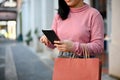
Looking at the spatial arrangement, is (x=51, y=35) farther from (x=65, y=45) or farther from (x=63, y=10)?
(x=63, y=10)

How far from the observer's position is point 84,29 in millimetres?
2461

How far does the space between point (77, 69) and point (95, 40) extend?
25 centimetres

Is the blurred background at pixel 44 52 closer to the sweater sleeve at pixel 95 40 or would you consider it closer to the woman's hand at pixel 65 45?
the sweater sleeve at pixel 95 40

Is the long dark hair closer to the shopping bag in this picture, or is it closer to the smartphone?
the smartphone

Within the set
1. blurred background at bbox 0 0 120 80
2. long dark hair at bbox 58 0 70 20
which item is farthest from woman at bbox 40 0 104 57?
blurred background at bbox 0 0 120 80

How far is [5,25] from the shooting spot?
169 ft

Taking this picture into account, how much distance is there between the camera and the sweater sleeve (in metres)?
2.37

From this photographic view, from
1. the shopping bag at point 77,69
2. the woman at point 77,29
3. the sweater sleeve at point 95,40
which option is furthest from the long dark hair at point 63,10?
the shopping bag at point 77,69

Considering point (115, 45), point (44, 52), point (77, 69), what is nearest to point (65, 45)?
point (77, 69)

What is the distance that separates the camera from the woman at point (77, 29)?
2371 millimetres

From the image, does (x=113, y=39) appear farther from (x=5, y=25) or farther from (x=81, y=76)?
(x=5, y=25)

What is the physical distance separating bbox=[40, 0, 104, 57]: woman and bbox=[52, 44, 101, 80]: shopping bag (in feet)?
0.27

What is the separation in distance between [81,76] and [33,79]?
21.3 ft

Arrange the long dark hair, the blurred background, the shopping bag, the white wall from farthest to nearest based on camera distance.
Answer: the blurred background → the white wall → the long dark hair → the shopping bag
